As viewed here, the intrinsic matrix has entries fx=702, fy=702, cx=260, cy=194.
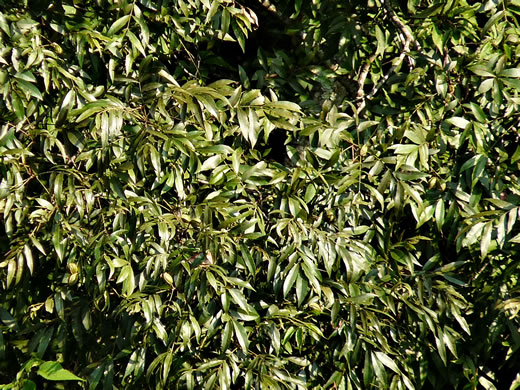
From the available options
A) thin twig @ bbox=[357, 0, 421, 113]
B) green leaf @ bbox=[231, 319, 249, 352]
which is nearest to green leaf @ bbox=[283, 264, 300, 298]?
green leaf @ bbox=[231, 319, 249, 352]

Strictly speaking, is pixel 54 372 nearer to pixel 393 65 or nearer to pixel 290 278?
pixel 290 278

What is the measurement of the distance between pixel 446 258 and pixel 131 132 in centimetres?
137

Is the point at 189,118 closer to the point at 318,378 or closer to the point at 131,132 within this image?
the point at 131,132

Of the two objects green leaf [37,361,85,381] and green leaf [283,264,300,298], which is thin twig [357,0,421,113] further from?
green leaf [37,361,85,381]

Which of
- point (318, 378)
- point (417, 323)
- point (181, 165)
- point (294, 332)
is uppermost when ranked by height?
point (181, 165)

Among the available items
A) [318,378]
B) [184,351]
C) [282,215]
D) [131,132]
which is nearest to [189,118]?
[131,132]

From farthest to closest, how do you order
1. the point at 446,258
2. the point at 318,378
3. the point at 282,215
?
the point at 446,258 → the point at 318,378 → the point at 282,215

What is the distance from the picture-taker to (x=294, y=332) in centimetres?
247

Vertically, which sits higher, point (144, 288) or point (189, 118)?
point (189, 118)

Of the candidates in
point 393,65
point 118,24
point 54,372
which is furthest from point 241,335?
point 393,65

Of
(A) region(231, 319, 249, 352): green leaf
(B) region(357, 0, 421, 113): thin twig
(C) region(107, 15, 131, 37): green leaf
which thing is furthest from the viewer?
(B) region(357, 0, 421, 113): thin twig

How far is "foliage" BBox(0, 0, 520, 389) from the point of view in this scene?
2238mm

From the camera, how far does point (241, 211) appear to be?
251 cm

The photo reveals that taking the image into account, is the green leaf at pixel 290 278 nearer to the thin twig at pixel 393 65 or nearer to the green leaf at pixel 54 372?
the green leaf at pixel 54 372
